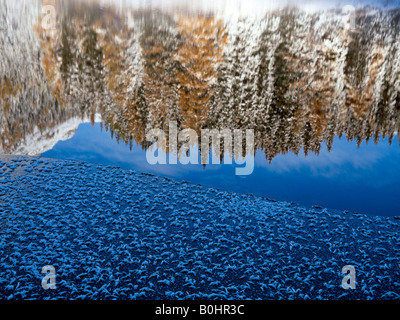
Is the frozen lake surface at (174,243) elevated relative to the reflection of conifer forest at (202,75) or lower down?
lower down

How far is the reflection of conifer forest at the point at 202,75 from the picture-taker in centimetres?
802

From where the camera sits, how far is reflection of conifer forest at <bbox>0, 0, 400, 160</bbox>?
26.3 feet

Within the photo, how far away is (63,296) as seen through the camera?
2938 millimetres

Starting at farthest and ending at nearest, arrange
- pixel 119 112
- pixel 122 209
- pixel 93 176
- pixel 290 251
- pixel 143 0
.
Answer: pixel 143 0 → pixel 119 112 → pixel 93 176 → pixel 122 209 → pixel 290 251

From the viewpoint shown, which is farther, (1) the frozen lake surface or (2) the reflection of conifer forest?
(2) the reflection of conifer forest

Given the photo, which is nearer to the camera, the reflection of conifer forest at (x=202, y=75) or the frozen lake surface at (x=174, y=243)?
the frozen lake surface at (x=174, y=243)

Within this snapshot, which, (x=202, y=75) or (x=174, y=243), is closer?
(x=174, y=243)

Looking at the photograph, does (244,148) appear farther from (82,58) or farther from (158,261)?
(82,58)

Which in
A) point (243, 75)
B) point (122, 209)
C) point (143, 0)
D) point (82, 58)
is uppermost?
point (143, 0)

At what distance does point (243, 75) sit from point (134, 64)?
3.54 meters

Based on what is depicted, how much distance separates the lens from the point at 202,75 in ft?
36.2

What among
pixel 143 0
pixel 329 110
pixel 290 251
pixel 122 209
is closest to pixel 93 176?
pixel 122 209

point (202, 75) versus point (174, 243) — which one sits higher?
point (202, 75)

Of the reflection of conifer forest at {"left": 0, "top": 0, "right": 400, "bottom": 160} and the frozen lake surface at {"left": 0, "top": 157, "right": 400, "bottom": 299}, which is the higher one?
the reflection of conifer forest at {"left": 0, "top": 0, "right": 400, "bottom": 160}
